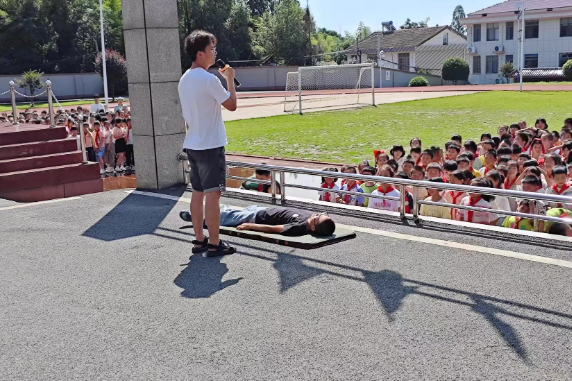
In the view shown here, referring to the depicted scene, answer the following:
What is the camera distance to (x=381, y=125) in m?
25.8

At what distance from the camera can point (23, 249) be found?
277 inches

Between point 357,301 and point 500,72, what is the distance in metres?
59.0

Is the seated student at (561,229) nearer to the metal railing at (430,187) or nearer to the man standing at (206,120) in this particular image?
the metal railing at (430,187)

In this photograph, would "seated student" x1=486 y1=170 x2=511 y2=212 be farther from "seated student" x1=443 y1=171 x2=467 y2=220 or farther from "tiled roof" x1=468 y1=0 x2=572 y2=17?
"tiled roof" x1=468 y1=0 x2=572 y2=17

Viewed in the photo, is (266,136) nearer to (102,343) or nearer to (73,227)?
(73,227)

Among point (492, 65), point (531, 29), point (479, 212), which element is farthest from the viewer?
point (492, 65)

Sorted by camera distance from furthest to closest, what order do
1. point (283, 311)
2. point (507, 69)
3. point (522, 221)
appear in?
point (507, 69)
point (522, 221)
point (283, 311)

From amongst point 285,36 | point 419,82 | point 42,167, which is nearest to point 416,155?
→ point 42,167

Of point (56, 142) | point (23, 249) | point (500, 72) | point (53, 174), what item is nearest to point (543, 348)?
point (23, 249)

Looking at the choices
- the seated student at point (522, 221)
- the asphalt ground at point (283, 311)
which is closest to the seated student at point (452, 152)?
the seated student at point (522, 221)

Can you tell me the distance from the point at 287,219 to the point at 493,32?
60.3 meters

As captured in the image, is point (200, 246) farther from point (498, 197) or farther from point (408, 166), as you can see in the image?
point (408, 166)

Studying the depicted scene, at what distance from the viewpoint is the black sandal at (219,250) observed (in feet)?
21.5

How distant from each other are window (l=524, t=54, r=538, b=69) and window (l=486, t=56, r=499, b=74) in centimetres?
267
